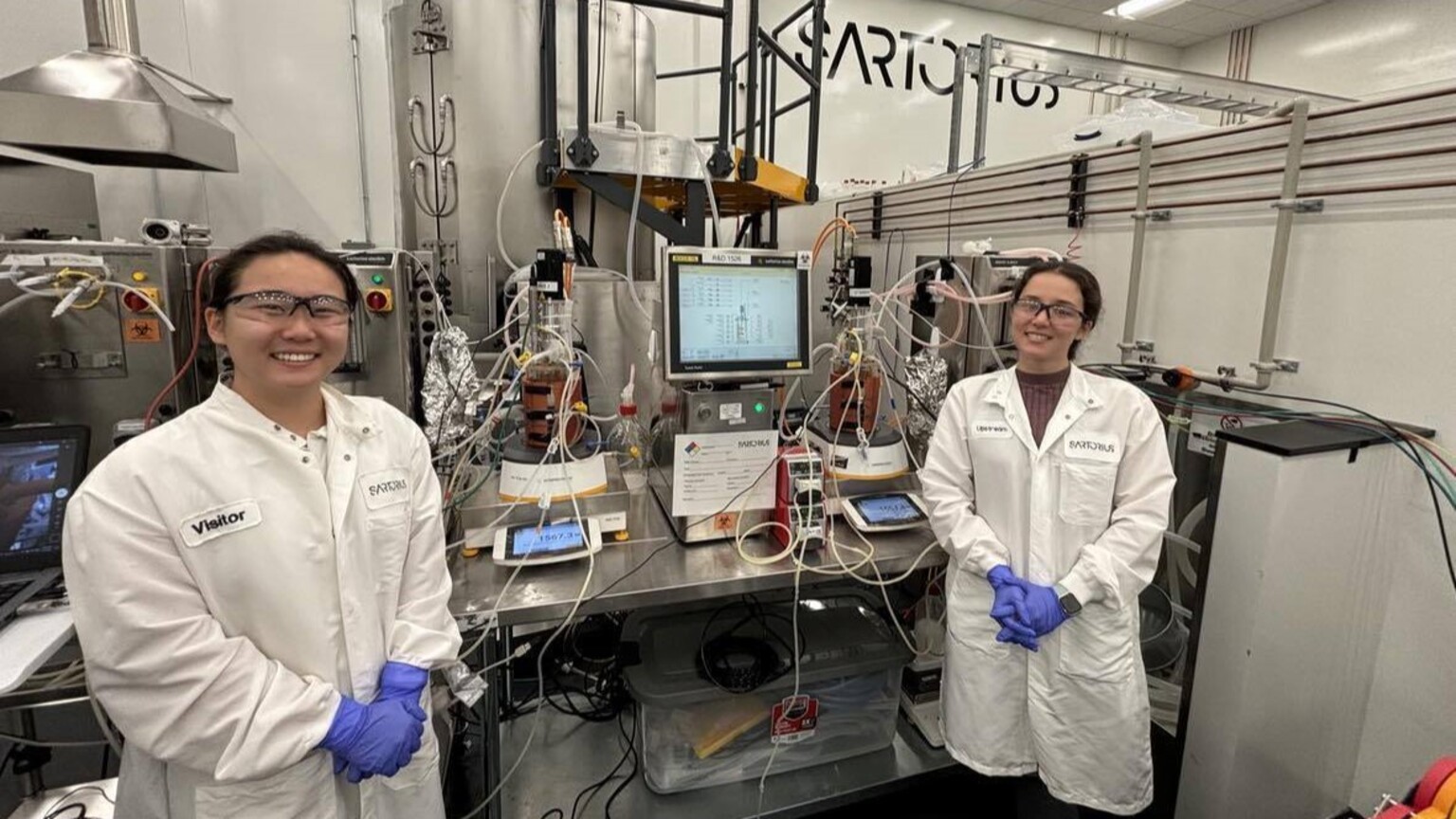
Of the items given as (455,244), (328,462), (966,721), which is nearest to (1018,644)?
(966,721)

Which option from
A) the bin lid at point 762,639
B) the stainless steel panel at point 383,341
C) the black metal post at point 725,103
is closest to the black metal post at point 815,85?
the black metal post at point 725,103

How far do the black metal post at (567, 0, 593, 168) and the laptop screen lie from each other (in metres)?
1.25

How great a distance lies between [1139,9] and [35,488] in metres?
6.15

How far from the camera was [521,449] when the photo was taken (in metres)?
1.48

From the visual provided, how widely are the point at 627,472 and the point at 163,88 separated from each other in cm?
170

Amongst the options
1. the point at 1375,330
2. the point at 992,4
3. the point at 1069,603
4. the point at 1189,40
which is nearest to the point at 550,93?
→ the point at 1069,603

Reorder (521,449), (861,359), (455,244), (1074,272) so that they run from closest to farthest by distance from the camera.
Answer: (1074,272)
(521,449)
(861,359)
(455,244)

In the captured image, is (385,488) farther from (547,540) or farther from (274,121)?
(274,121)

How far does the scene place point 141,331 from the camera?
5.15 feet

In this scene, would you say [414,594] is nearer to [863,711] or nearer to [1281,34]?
[863,711]

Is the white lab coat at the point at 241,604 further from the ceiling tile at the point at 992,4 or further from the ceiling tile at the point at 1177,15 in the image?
the ceiling tile at the point at 1177,15

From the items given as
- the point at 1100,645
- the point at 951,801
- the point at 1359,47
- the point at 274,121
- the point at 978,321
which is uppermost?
the point at 1359,47

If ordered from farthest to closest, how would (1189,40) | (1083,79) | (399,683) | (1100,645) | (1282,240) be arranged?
1. (1189,40)
2. (1083,79)
3. (1282,240)
4. (1100,645)
5. (399,683)

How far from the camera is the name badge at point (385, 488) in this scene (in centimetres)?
101
